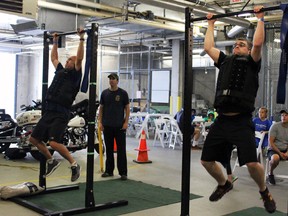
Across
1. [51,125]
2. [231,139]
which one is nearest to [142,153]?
[51,125]

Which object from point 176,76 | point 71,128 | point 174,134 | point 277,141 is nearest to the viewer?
point 277,141

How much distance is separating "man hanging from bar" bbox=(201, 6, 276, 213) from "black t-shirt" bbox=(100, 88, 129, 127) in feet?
9.86

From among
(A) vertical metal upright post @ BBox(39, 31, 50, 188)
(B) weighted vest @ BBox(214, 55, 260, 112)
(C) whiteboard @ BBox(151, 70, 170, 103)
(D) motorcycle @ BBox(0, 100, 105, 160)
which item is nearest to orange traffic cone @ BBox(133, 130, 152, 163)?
(D) motorcycle @ BBox(0, 100, 105, 160)

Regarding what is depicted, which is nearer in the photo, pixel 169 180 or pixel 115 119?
pixel 115 119

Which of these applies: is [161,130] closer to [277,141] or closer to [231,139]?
[277,141]

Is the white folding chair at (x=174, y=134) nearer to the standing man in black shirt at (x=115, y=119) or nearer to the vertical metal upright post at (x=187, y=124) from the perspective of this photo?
the standing man in black shirt at (x=115, y=119)

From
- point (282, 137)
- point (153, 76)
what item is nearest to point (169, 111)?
point (153, 76)

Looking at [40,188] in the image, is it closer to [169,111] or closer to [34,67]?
[169,111]

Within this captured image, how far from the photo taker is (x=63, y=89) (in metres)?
5.35

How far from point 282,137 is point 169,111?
936 cm

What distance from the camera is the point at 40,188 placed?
18.3 feet

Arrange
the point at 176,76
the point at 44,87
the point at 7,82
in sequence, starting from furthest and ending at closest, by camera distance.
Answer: the point at 7,82 < the point at 176,76 < the point at 44,87

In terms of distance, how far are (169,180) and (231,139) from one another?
3.30m

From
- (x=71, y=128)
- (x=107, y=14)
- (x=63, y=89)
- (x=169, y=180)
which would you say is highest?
(x=107, y=14)
